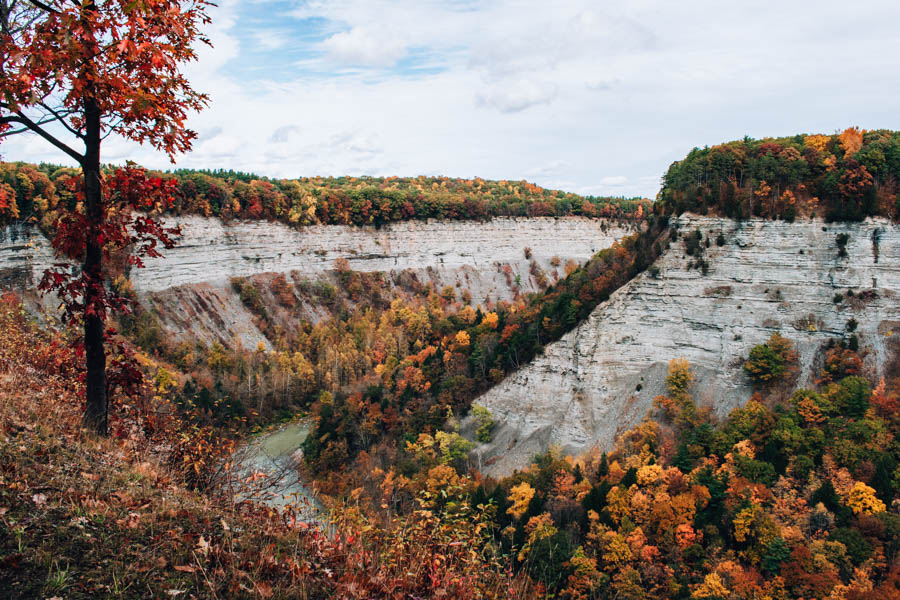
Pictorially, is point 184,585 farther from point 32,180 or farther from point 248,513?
point 32,180

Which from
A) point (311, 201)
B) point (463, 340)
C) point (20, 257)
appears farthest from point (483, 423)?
point (311, 201)

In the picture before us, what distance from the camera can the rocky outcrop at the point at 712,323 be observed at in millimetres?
29375

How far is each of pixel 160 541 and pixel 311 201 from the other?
7109 cm

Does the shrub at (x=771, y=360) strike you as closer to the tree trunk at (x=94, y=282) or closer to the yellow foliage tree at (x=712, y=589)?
the yellow foliage tree at (x=712, y=589)

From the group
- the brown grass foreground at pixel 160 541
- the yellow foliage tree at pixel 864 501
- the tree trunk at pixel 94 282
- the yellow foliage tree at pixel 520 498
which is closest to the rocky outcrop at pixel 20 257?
the yellow foliage tree at pixel 520 498

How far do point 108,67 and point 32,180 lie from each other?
178 feet

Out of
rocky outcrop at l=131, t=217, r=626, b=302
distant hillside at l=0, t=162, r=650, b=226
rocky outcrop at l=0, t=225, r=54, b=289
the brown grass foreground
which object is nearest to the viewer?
the brown grass foreground

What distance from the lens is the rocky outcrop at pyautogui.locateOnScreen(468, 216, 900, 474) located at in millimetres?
29375

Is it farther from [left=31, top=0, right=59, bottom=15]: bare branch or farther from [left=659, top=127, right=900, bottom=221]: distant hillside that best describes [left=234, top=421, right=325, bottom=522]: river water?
[left=659, top=127, right=900, bottom=221]: distant hillside

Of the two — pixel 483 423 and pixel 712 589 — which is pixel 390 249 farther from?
pixel 712 589

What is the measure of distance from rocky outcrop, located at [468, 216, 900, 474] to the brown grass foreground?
28.3m

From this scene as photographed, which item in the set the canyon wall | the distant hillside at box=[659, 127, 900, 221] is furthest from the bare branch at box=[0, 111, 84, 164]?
the canyon wall

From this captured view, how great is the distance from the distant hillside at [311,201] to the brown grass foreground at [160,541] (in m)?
40.4

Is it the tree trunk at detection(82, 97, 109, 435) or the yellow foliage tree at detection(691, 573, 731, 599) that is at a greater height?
the tree trunk at detection(82, 97, 109, 435)
